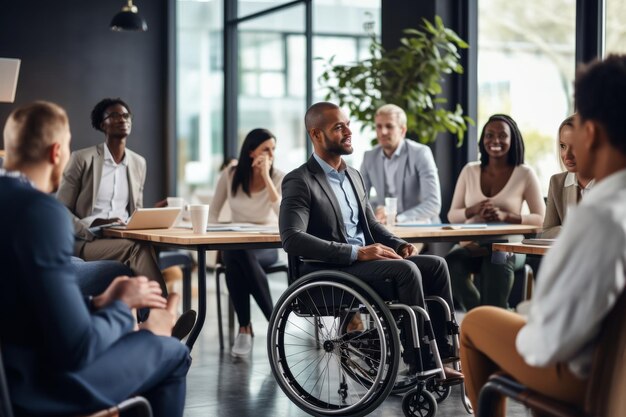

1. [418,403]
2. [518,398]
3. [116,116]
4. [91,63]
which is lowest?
[418,403]

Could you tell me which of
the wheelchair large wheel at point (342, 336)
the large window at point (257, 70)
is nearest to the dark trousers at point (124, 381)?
the wheelchair large wheel at point (342, 336)

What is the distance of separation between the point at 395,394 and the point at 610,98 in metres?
2.18

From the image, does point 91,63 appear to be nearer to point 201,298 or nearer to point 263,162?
point 263,162

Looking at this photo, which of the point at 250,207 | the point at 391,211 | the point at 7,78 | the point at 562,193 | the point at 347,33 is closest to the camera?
the point at 562,193

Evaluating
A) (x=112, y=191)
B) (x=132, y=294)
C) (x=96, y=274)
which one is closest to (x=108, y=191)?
(x=112, y=191)

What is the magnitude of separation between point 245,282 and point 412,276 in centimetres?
193

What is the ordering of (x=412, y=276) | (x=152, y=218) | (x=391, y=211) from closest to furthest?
(x=412, y=276)
(x=152, y=218)
(x=391, y=211)

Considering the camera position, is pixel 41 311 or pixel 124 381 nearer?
pixel 41 311

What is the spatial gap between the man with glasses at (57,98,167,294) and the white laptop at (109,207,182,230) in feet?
0.36

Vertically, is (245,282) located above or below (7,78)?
below

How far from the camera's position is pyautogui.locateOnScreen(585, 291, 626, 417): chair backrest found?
178 centimetres

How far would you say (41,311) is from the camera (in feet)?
6.11

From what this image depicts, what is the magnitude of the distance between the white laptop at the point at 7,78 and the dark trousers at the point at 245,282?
89.7 inches

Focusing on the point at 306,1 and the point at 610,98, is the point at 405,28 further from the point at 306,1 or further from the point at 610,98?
the point at 610,98
